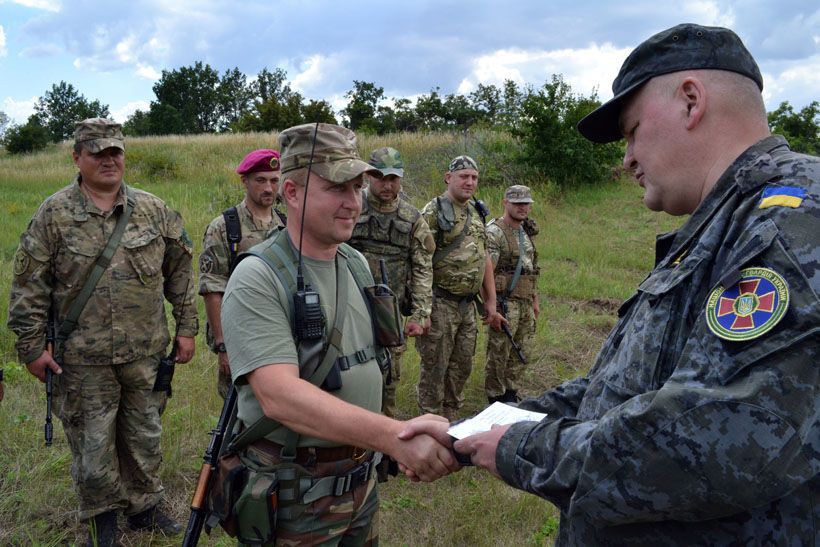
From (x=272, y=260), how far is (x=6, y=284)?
699 centimetres

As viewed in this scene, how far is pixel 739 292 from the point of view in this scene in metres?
1.16

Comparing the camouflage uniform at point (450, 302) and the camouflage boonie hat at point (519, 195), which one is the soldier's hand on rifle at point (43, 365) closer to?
the camouflage uniform at point (450, 302)

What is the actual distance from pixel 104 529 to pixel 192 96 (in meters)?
57.3

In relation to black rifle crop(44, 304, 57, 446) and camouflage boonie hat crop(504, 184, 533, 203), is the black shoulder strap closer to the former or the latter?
black rifle crop(44, 304, 57, 446)

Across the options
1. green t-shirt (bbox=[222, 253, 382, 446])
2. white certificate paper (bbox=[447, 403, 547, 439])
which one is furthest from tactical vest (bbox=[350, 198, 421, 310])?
white certificate paper (bbox=[447, 403, 547, 439])

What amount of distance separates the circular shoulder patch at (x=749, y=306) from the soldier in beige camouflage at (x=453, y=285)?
427cm

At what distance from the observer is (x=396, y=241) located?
16.2 ft

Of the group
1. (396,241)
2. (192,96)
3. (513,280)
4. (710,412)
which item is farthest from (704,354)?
(192,96)

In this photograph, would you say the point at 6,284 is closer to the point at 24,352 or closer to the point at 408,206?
the point at 24,352

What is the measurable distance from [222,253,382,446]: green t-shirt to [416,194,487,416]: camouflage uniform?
3.16 metres

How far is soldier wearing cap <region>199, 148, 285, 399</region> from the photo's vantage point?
4266 mm

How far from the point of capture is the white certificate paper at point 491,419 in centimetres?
172

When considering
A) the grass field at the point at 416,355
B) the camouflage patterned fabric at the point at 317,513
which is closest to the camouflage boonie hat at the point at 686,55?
the camouflage patterned fabric at the point at 317,513

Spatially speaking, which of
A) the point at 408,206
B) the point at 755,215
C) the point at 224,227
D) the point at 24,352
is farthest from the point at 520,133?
the point at 755,215
